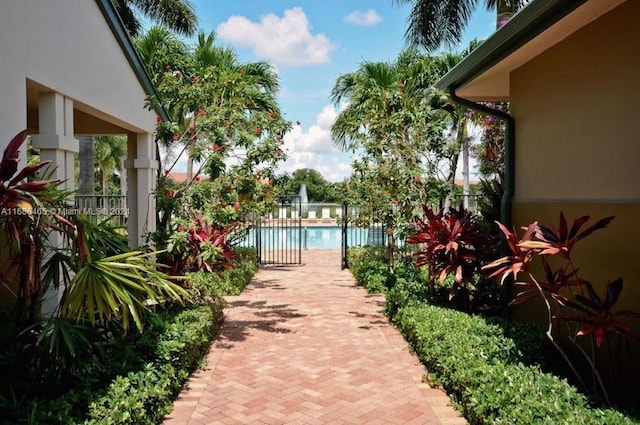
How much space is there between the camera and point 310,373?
5863mm

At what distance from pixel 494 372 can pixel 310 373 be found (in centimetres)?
223

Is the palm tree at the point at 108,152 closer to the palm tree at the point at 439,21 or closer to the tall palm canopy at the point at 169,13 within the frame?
the tall palm canopy at the point at 169,13

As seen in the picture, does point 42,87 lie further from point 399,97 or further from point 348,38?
point 348,38

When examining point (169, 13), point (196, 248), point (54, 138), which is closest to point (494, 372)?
point (54, 138)

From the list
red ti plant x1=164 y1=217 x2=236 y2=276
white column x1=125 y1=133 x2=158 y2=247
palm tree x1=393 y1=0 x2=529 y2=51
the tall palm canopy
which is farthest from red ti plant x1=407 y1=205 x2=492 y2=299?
the tall palm canopy

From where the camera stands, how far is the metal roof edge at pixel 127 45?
6166 mm

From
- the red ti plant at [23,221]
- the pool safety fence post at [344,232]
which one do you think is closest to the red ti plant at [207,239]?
the red ti plant at [23,221]

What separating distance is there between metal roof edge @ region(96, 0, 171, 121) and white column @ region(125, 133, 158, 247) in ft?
2.08

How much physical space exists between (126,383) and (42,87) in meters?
2.82

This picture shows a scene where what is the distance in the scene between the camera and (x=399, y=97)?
344 inches

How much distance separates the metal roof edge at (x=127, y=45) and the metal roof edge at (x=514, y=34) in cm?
448

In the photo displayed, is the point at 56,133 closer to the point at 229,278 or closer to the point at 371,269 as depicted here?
the point at 229,278

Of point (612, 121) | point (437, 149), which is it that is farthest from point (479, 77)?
point (612, 121)

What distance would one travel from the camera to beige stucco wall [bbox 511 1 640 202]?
449cm
